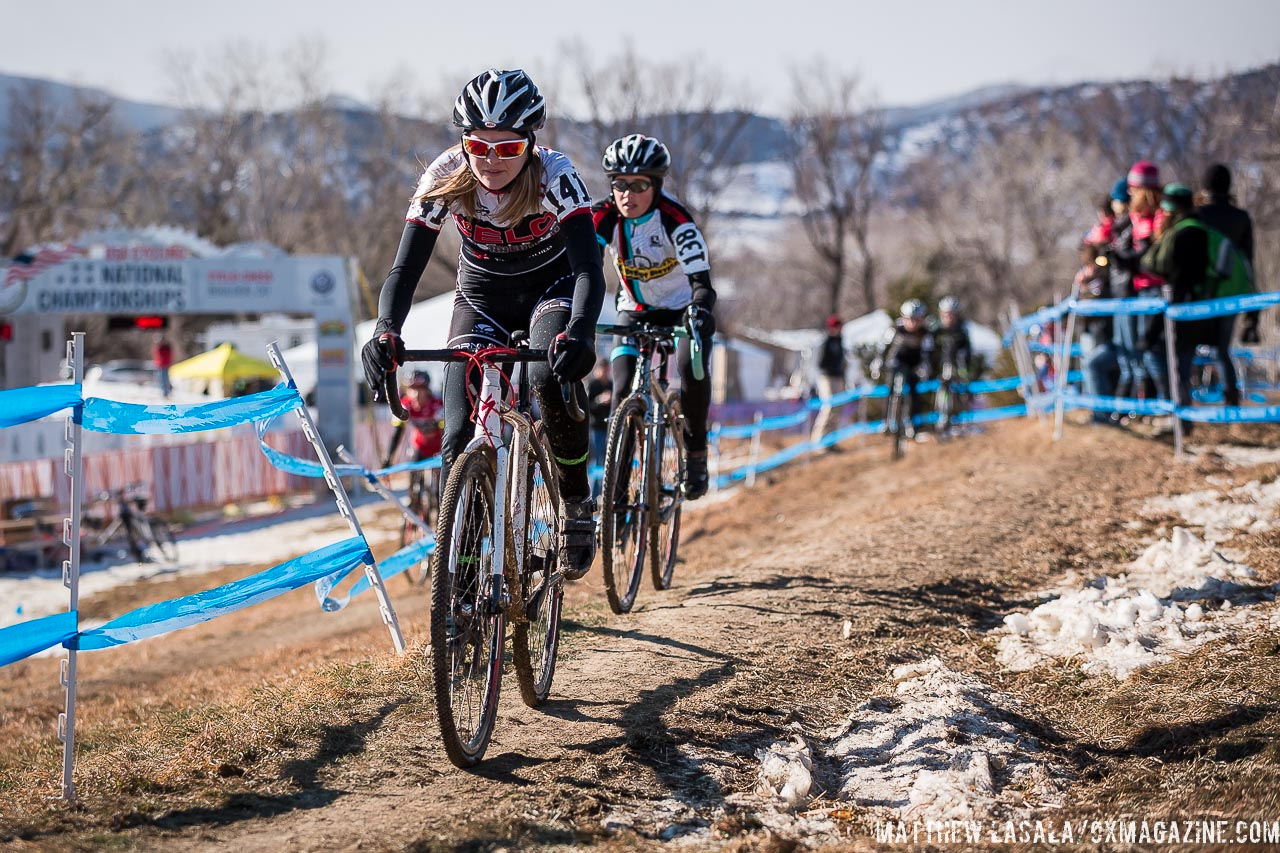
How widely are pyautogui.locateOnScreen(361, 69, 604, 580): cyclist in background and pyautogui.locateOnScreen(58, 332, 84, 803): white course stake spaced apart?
1146 mm

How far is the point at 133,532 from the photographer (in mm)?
17484

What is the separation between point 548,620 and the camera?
464 centimetres

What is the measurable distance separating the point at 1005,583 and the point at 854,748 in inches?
111

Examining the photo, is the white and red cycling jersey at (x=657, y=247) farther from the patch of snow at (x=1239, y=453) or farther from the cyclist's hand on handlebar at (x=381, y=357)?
the patch of snow at (x=1239, y=453)

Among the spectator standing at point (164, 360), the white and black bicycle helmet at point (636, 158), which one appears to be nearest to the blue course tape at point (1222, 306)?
the white and black bicycle helmet at point (636, 158)

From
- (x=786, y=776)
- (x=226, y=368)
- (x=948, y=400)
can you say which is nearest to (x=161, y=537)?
(x=948, y=400)

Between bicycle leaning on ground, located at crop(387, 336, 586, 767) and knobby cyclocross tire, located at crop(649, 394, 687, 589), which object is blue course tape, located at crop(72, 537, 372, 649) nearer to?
bicycle leaning on ground, located at crop(387, 336, 586, 767)

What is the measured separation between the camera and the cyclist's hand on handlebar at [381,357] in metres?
3.84

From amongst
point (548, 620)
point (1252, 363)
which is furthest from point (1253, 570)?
point (1252, 363)

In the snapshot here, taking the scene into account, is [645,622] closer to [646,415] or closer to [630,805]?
[646,415]

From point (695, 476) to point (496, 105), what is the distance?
10.1ft

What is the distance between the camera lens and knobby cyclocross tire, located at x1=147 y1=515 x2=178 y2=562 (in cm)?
1762

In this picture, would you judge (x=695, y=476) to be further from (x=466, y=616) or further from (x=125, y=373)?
(x=125, y=373)

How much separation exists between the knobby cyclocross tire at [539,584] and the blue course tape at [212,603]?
3.31 feet
